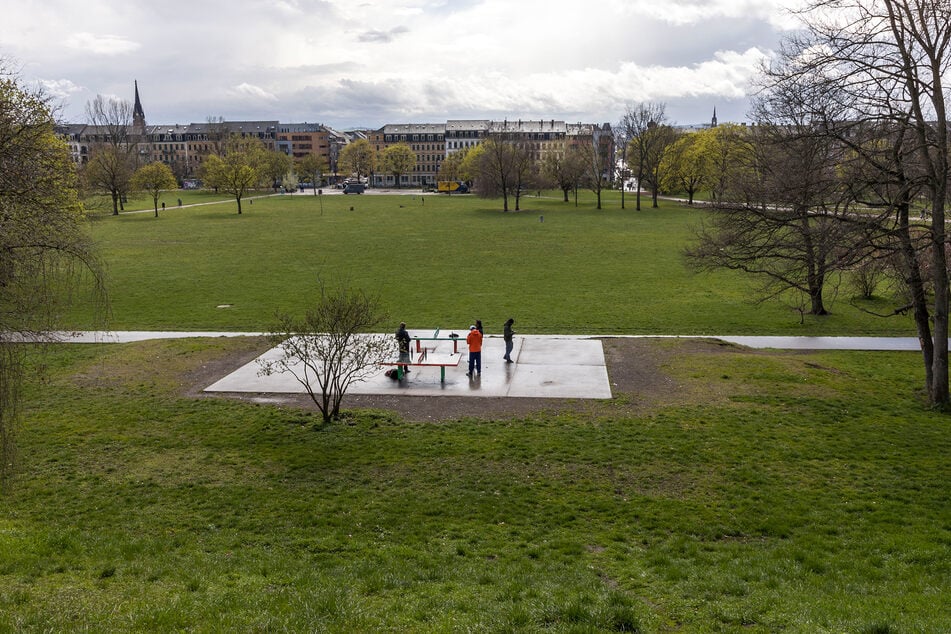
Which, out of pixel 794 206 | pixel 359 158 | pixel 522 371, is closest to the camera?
pixel 794 206

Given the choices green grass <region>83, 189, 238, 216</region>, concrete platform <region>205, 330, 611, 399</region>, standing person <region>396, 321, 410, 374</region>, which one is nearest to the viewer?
concrete platform <region>205, 330, 611, 399</region>

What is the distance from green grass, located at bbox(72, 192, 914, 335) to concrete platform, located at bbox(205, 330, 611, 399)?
15.0 ft

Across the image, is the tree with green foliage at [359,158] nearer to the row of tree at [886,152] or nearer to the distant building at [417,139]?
the distant building at [417,139]

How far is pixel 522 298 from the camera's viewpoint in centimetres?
3350

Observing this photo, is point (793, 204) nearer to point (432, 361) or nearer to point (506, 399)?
point (506, 399)


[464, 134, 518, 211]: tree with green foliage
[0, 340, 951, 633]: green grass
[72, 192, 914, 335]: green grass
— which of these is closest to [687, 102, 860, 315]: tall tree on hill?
[0, 340, 951, 633]: green grass

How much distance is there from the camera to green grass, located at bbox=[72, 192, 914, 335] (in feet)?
95.0

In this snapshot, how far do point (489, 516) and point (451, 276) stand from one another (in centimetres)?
2832

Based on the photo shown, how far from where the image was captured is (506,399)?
18359 millimetres

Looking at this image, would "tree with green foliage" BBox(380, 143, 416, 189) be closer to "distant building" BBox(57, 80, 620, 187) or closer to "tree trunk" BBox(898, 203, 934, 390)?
"distant building" BBox(57, 80, 620, 187)

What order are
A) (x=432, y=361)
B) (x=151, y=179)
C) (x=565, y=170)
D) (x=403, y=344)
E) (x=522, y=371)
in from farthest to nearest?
1. (x=565, y=170)
2. (x=151, y=179)
3. (x=522, y=371)
4. (x=432, y=361)
5. (x=403, y=344)

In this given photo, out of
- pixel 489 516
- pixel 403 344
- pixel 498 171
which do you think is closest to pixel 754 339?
pixel 403 344

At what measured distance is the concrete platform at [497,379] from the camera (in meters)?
19.0

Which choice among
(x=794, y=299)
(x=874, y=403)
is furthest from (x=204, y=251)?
(x=874, y=403)
